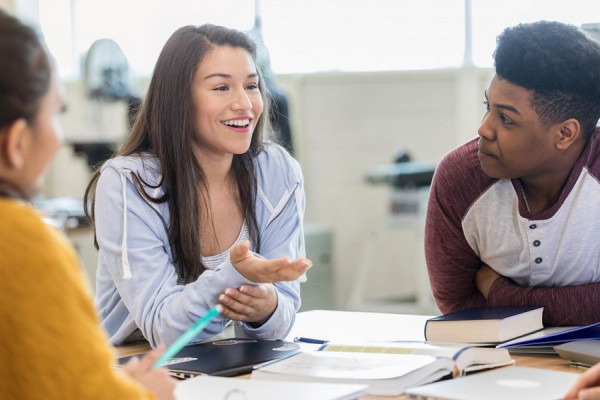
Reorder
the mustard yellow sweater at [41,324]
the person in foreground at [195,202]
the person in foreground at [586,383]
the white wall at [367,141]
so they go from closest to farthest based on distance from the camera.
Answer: the mustard yellow sweater at [41,324] → the person in foreground at [586,383] → the person in foreground at [195,202] → the white wall at [367,141]

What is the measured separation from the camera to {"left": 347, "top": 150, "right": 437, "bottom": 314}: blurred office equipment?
4.38 meters

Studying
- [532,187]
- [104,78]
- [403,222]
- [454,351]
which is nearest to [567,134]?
[532,187]

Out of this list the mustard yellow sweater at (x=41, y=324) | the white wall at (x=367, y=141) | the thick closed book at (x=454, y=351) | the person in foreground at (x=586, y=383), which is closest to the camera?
the mustard yellow sweater at (x=41, y=324)

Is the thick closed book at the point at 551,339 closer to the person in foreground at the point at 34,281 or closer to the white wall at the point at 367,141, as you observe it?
the person in foreground at the point at 34,281

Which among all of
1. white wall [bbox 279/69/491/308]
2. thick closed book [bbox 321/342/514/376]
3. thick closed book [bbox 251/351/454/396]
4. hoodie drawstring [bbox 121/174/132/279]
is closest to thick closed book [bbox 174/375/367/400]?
thick closed book [bbox 251/351/454/396]

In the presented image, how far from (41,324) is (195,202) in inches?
37.6

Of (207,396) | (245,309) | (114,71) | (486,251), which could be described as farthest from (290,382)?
(114,71)

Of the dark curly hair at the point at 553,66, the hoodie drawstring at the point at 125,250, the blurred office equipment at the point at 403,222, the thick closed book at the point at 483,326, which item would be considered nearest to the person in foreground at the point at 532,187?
the dark curly hair at the point at 553,66

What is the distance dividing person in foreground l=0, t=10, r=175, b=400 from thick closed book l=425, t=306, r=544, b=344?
0.75 m

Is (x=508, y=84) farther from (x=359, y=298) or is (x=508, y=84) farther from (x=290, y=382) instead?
(x=359, y=298)

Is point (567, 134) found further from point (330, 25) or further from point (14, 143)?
point (330, 25)

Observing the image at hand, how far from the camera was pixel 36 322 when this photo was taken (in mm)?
789

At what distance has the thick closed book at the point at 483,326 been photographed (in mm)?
1476

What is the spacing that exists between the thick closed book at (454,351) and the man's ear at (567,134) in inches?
18.5
